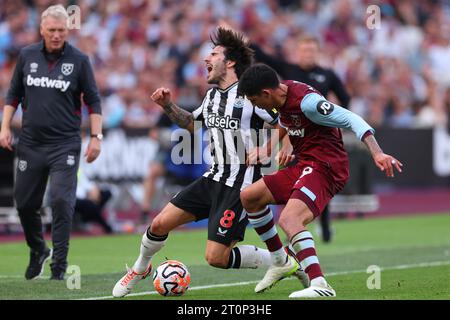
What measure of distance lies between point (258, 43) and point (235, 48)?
A: 1383cm

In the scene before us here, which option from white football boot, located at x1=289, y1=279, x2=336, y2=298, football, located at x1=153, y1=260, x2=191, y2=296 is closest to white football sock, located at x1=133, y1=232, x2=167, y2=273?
football, located at x1=153, y1=260, x2=191, y2=296

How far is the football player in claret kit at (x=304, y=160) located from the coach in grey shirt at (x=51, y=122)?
2.16 metres

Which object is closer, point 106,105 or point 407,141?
point 106,105

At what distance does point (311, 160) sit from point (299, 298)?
121 cm

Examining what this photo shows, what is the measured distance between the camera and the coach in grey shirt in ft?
34.0

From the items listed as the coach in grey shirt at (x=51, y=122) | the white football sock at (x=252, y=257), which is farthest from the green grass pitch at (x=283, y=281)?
the coach in grey shirt at (x=51, y=122)

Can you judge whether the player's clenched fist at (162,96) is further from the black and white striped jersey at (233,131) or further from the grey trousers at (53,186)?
the grey trousers at (53,186)

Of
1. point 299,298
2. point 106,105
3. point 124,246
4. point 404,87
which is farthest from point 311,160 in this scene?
point 404,87

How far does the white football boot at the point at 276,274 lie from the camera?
9336 mm

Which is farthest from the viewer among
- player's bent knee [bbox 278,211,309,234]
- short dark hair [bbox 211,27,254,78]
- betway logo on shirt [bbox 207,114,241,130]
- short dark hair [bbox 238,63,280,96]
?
short dark hair [bbox 211,27,254,78]

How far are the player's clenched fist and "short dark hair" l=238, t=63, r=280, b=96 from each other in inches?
32.5

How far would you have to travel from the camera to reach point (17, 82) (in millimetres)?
10602

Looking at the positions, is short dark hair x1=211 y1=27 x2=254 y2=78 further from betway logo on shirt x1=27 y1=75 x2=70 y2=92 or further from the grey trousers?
the grey trousers
